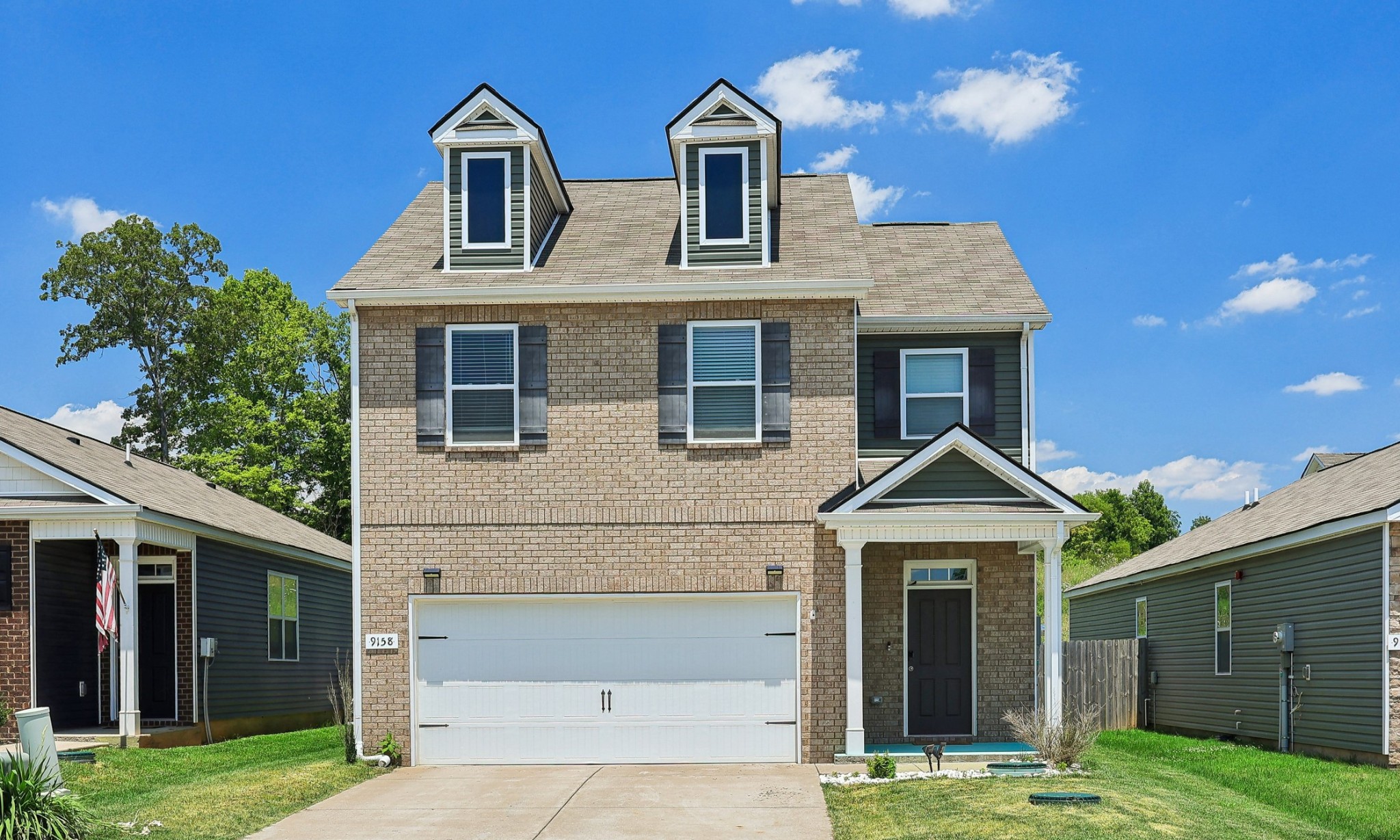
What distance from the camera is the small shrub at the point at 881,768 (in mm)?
15328

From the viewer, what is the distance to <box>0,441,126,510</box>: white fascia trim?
18.4m

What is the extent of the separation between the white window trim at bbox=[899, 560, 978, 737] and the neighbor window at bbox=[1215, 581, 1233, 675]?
5800 millimetres

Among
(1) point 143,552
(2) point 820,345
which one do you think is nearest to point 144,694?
(1) point 143,552

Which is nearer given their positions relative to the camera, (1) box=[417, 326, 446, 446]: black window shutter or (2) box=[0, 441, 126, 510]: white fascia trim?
(1) box=[417, 326, 446, 446]: black window shutter

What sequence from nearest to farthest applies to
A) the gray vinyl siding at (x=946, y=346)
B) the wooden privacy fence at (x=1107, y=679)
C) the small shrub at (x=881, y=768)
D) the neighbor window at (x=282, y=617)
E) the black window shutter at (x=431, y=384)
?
1. the small shrub at (x=881, y=768)
2. the black window shutter at (x=431, y=384)
3. the gray vinyl siding at (x=946, y=346)
4. the wooden privacy fence at (x=1107, y=679)
5. the neighbor window at (x=282, y=617)

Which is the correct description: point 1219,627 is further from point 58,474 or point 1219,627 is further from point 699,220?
point 58,474

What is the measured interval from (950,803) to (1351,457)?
14.3 m

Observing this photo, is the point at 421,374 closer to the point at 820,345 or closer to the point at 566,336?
the point at 566,336

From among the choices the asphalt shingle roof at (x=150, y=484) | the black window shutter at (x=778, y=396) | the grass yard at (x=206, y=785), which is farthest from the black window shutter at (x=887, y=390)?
the asphalt shingle roof at (x=150, y=484)

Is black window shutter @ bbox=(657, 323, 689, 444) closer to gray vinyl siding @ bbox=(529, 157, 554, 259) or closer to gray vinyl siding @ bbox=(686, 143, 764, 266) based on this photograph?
gray vinyl siding @ bbox=(686, 143, 764, 266)

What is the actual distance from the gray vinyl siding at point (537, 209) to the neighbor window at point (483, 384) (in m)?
1.44

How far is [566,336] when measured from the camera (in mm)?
17156

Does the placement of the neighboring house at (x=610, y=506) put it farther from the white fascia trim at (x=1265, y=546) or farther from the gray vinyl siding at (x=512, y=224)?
the white fascia trim at (x=1265, y=546)

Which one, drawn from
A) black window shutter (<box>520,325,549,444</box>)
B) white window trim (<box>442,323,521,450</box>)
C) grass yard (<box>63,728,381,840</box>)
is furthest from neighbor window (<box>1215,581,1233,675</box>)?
grass yard (<box>63,728,381,840</box>)
